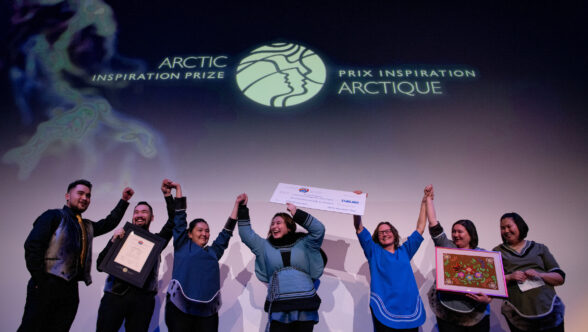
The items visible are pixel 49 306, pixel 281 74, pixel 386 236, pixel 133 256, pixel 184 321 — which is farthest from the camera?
pixel 281 74

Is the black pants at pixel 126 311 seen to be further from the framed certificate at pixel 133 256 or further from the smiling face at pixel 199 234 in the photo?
the smiling face at pixel 199 234

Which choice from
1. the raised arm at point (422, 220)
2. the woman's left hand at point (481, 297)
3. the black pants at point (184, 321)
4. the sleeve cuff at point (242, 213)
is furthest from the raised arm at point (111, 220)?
the woman's left hand at point (481, 297)

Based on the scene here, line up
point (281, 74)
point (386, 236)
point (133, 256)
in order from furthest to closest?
point (281, 74) → point (386, 236) → point (133, 256)

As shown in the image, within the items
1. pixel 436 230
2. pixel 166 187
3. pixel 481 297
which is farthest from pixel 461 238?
pixel 166 187

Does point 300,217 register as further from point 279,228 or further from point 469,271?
point 469,271

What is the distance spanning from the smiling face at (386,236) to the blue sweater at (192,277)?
98cm

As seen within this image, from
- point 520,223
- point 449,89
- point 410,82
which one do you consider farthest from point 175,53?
point 520,223

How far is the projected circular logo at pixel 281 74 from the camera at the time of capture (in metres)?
3.29

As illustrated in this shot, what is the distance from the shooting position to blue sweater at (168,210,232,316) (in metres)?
1.99

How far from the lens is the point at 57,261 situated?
1.91 meters

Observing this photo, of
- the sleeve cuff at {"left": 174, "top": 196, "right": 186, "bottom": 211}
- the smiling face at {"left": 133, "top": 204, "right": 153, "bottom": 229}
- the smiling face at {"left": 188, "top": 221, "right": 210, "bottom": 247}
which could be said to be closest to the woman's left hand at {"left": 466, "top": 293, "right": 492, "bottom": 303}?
the smiling face at {"left": 188, "top": 221, "right": 210, "bottom": 247}

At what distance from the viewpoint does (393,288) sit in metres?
2.00

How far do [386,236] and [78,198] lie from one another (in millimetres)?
1797

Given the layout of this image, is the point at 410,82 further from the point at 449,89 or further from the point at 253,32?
the point at 253,32
